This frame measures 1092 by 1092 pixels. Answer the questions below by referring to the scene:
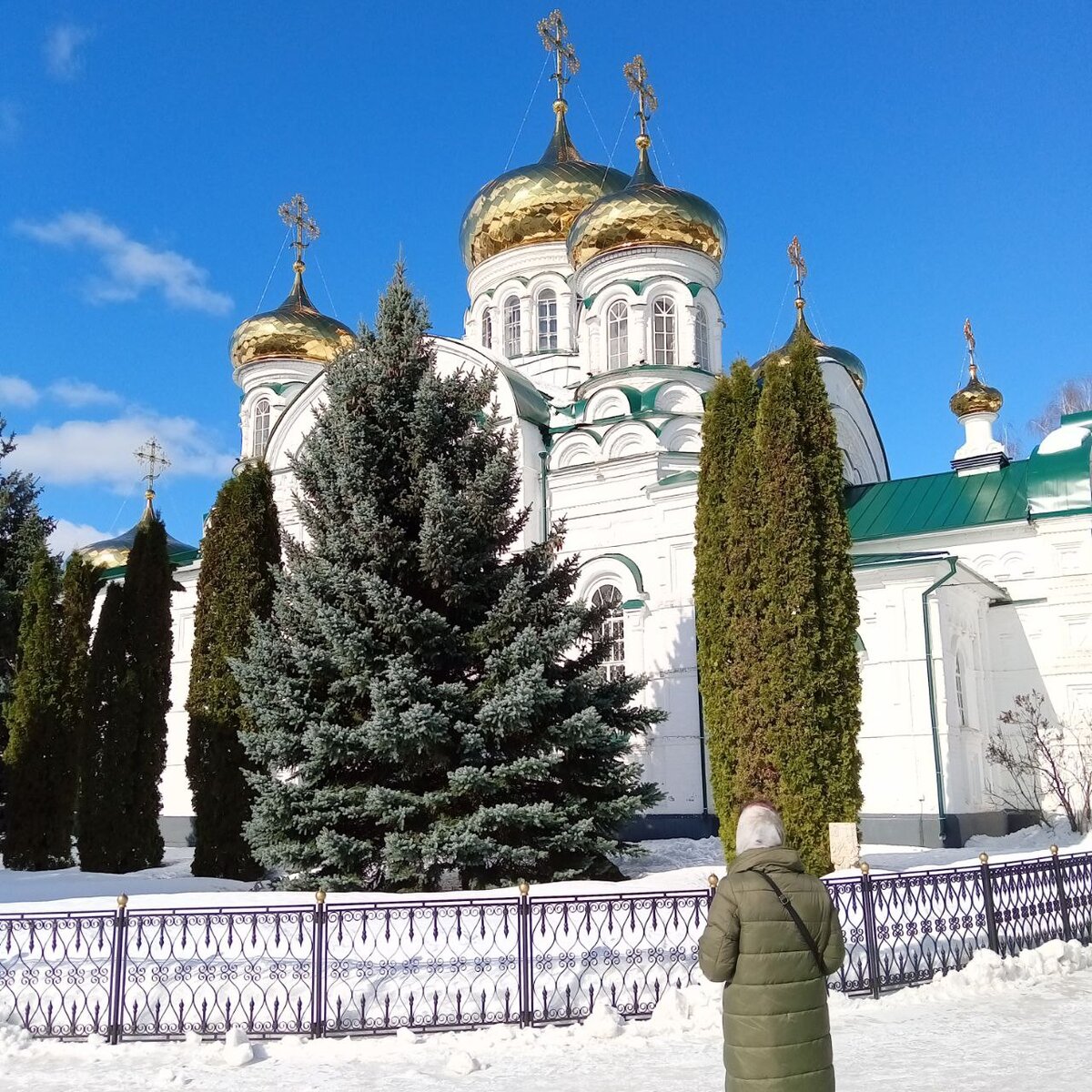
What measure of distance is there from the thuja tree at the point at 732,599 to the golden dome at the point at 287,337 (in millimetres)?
12958

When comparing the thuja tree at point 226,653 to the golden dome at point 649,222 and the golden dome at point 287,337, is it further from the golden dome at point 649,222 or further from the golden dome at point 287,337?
the golden dome at point 287,337

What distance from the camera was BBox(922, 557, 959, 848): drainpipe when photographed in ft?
45.4

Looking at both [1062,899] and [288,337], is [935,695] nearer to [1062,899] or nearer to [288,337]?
[1062,899]

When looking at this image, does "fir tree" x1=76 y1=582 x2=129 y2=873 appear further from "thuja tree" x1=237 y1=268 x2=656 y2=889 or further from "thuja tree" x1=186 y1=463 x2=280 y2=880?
"thuja tree" x1=237 y1=268 x2=656 y2=889

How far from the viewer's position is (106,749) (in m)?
12.7

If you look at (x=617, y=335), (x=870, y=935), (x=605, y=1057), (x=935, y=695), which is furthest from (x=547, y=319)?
(x=605, y=1057)

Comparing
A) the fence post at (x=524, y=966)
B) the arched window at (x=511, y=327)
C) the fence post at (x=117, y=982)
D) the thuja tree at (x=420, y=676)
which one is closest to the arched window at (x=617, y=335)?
the arched window at (x=511, y=327)

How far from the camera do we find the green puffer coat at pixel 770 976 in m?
3.09

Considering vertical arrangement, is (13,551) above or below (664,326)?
below

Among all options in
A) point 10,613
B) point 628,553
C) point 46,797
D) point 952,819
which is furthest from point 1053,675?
point 10,613

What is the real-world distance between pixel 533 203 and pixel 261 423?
7161 mm

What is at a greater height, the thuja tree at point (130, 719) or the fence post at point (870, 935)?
the thuja tree at point (130, 719)

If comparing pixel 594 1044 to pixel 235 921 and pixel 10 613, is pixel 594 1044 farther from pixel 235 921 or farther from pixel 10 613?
pixel 10 613

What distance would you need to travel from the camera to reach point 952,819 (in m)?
13.9
